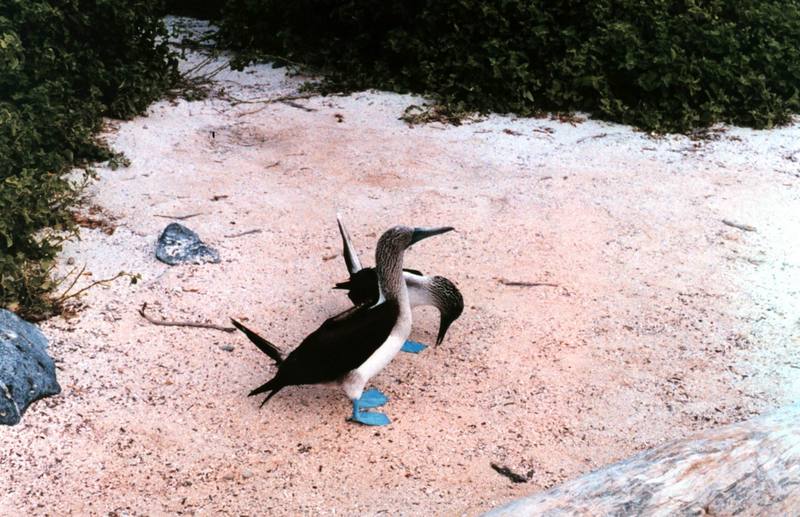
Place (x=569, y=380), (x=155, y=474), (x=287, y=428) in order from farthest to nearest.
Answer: (x=569, y=380)
(x=287, y=428)
(x=155, y=474)

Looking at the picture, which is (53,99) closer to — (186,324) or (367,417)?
(186,324)

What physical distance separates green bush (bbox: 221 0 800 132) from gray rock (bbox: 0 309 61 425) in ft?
13.4

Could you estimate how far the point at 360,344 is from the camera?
3531mm

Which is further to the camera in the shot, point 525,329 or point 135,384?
point 525,329

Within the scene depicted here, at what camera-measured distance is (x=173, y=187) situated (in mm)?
5609

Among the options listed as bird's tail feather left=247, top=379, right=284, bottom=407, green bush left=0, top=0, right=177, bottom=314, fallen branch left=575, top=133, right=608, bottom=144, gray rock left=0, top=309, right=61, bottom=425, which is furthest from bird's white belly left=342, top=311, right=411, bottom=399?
fallen branch left=575, top=133, right=608, bottom=144

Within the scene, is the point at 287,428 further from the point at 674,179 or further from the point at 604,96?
the point at 604,96

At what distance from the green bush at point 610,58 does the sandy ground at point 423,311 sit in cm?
27

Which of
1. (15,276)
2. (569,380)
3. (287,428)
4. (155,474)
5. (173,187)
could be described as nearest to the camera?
(155,474)

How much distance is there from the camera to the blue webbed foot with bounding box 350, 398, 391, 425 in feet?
11.7

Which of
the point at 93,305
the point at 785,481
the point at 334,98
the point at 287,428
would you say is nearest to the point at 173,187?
the point at 93,305

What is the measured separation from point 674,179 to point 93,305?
3.72 meters

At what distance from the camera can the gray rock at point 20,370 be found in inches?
135

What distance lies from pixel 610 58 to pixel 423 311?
10.9ft
